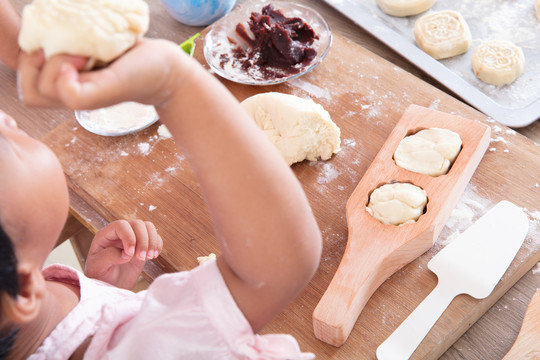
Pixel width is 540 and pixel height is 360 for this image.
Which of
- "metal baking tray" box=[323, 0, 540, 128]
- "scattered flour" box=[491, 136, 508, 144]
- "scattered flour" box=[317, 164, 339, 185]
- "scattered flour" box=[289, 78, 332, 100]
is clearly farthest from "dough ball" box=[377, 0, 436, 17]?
"scattered flour" box=[317, 164, 339, 185]

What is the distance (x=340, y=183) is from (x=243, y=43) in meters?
0.57

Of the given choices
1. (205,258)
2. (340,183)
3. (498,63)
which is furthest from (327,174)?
(498,63)

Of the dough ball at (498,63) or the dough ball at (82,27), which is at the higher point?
the dough ball at (82,27)

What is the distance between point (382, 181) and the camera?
1163mm

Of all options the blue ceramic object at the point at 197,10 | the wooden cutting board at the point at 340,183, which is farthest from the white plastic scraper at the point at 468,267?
the blue ceramic object at the point at 197,10

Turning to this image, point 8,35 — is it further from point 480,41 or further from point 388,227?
point 480,41

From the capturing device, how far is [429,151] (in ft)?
3.83

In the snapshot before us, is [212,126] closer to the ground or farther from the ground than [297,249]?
farther from the ground

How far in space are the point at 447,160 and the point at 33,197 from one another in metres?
0.87

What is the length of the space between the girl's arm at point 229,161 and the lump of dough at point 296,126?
581mm

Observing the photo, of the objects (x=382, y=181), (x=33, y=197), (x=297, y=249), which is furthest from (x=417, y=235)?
(x=33, y=197)

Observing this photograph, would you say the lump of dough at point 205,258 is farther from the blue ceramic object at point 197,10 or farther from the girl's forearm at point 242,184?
the blue ceramic object at point 197,10

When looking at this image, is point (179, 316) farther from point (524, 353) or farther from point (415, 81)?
point (415, 81)

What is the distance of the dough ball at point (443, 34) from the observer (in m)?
1.56
